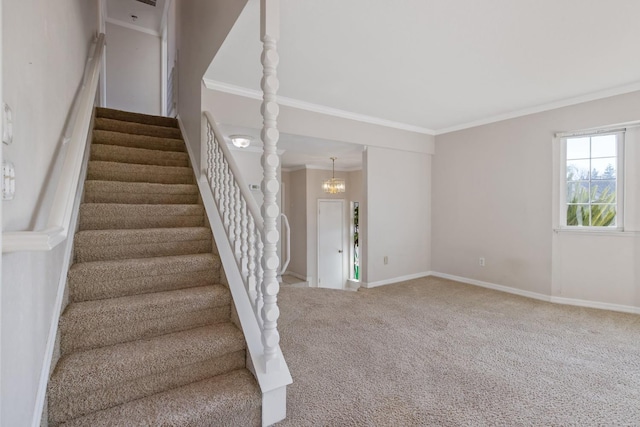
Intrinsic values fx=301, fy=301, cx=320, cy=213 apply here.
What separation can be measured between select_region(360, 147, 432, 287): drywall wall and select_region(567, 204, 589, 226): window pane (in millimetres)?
1834

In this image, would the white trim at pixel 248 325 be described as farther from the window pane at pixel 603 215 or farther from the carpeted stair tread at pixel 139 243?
the window pane at pixel 603 215

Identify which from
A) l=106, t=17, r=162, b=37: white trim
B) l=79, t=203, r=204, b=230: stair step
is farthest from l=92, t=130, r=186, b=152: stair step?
l=106, t=17, r=162, b=37: white trim

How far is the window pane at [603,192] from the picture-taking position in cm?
336

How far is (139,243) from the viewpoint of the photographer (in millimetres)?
2107

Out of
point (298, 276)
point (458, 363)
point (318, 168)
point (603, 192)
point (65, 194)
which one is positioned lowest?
point (298, 276)

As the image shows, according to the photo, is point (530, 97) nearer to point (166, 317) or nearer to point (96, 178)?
point (166, 317)

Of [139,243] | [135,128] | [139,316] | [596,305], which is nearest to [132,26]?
[135,128]

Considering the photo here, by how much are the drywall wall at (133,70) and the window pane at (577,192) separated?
635 centimetres

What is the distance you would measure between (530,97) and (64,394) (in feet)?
15.3

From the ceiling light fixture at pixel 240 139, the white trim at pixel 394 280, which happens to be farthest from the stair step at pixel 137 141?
the white trim at pixel 394 280

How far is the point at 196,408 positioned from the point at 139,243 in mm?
1207

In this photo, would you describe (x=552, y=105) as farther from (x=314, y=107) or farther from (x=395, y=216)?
(x=314, y=107)

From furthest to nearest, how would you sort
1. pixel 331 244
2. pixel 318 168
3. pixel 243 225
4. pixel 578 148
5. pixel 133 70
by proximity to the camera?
pixel 331 244, pixel 318 168, pixel 133 70, pixel 578 148, pixel 243 225

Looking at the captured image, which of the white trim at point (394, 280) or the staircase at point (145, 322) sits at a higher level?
the staircase at point (145, 322)
